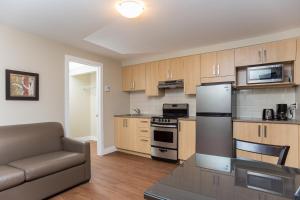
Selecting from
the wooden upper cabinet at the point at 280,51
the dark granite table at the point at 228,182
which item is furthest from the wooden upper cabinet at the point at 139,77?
the dark granite table at the point at 228,182

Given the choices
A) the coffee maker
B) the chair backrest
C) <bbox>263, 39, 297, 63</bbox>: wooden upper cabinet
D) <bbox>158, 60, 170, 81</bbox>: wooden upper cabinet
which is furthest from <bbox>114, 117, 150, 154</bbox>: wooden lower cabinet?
the chair backrest

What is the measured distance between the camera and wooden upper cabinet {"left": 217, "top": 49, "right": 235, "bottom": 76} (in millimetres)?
3377

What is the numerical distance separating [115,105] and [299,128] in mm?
3656

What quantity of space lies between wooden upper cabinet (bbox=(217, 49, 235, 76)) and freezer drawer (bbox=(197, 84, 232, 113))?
370 millimetres

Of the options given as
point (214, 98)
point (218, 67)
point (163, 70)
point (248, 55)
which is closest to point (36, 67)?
point (163, 70)

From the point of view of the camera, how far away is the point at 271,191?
3.22ft

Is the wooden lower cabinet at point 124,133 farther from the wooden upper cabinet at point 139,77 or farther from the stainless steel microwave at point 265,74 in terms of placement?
the stainless steel microwave at point 265,74

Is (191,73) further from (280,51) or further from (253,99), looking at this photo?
(280,51)

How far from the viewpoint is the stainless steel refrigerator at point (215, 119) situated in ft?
10.3

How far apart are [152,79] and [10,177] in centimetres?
313

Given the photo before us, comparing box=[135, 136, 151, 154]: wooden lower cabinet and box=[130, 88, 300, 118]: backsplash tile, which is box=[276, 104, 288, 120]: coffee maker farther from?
box=[135, 136, 151, 154]: wooden lower cabinet

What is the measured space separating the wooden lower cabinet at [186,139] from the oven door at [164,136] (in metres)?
0.12

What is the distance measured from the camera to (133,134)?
435 cm

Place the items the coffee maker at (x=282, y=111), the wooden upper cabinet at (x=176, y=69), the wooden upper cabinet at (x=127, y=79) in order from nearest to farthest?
the coffee maker at (x=282, y=111)
the wooden upper cabinet at (x=176, y=69)
the wooden upper cabinet at (x=127, y=79)
